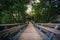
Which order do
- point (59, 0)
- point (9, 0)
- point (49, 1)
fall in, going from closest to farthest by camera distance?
point (9, 0)
point (59, 0)
point (49, 1)

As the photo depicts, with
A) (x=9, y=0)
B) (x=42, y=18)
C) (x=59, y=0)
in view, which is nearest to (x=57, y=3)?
(x=59, y=0)

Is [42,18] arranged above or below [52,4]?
below

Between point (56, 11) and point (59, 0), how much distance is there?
2.06 metres

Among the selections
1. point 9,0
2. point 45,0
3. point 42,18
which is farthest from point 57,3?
point 9,0

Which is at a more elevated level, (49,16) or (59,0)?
(59,0)

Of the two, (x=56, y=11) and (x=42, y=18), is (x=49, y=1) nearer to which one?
(x=56, y=11)

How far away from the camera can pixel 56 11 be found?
31.2 metres

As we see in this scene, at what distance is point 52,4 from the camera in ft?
106

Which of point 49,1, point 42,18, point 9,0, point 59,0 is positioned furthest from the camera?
point 42,18

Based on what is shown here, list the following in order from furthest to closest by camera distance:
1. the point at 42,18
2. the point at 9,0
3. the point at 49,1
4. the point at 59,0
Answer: the point at 42,18
the point at 49,1
the point at 59,0
the point at 9,0

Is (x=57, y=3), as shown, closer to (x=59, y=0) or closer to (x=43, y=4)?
(x=59, y=0)

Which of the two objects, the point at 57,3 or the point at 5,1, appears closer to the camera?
the point at 5,1

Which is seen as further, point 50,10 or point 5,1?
point 50,10

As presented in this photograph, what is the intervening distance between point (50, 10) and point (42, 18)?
23.5 feet
